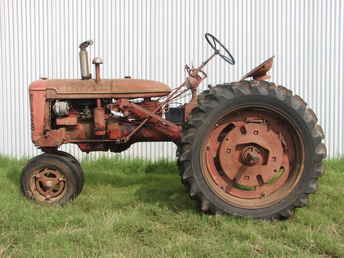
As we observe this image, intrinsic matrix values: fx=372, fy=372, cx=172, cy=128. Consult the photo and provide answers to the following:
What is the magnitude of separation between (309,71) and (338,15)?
989mm

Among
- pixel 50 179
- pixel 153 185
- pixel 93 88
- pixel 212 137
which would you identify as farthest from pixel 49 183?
pixel 212 137

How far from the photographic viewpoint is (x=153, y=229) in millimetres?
3008

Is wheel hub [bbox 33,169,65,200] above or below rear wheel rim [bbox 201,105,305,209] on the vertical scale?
below

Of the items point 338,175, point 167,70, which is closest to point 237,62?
point 167,70

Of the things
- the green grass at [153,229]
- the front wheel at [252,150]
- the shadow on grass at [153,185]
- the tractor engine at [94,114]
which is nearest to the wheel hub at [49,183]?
the green grass at [153,229]

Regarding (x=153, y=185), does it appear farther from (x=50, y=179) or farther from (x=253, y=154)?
(x=253, y=154)

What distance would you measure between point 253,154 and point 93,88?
1797 mm

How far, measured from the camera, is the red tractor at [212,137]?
326 cm

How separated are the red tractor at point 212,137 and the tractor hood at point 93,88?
0.01 metres

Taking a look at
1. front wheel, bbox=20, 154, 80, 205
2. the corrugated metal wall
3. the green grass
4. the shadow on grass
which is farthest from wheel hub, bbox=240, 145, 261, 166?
the corrugated metal wall

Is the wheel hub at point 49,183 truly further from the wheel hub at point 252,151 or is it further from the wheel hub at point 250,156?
the wheel hub at point 250,156

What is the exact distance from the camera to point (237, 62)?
6008 millimetres

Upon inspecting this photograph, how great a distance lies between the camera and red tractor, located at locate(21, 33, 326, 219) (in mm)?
3256

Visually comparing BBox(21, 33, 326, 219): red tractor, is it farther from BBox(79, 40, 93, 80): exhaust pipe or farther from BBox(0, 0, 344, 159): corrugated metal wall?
BBox(0, 0, 344, 159): corrugated metal wall
